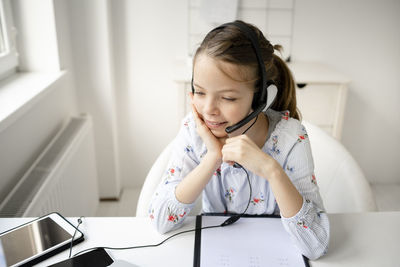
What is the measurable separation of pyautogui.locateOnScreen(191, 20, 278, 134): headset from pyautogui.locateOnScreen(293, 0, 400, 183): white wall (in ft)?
4.69

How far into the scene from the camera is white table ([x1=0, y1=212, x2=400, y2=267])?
2.52 ft

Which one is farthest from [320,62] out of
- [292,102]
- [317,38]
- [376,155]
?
[292,102]

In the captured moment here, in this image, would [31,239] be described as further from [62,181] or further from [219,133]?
[62,181]

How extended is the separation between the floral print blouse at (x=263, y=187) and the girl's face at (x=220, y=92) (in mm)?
147

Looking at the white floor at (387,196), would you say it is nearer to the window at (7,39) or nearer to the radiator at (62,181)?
the radiator at (62,181)

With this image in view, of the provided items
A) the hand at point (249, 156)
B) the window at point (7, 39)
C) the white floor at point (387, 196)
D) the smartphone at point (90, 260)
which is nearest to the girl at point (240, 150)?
the hand at point (249, 156)

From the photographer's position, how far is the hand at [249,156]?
2.75 ft

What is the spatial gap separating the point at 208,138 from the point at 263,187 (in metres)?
0.24

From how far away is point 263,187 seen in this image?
106 cm

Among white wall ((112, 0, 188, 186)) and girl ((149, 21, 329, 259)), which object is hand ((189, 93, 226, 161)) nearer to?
girl ((149, 21, 329, 259))

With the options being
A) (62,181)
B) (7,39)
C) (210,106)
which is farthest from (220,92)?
(7,39)

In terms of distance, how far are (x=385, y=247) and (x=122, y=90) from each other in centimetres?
180

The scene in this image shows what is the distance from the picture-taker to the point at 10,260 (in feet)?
2.43

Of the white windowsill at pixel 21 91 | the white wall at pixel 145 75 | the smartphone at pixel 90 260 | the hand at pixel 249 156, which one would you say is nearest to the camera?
the smartphone at pixel 90 260
